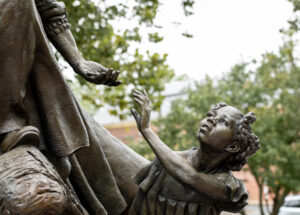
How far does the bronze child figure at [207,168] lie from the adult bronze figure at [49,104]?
313 millimetres

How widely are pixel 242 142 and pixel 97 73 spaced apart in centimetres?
92

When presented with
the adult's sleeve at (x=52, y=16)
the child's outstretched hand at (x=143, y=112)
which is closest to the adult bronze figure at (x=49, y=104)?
the adult's sleeve at (x=52, y=16)

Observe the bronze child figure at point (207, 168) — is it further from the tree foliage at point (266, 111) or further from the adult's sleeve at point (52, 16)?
the tree foliage at point (266, 111)

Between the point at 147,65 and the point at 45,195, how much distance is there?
577cm

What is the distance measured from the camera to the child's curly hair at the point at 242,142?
9.34 ft

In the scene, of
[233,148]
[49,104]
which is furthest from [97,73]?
[233,148]

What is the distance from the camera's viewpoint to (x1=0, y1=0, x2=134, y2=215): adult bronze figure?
265cm

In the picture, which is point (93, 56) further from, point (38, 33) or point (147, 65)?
point (38, 33)

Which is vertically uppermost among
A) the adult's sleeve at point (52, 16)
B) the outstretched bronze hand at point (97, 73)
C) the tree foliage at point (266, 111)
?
the adult's sleeve at point (52, 16)

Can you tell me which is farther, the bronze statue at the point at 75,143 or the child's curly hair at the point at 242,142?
the child's curly hair at the point at 242,142

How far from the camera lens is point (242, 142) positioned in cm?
285

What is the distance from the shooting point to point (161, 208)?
2.96 metres

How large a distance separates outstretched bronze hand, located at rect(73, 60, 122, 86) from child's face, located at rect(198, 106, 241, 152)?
577 millimetres

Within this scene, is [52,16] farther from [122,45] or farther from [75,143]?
[122,45]
